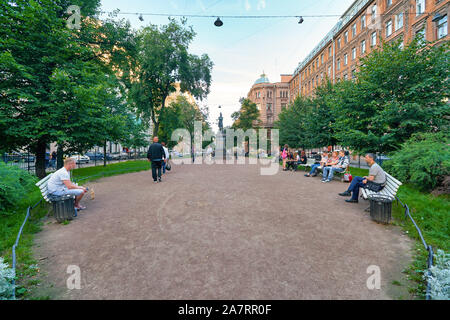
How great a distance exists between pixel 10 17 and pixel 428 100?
18.9 metres

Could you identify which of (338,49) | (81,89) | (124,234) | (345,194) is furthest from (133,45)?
(338,49)

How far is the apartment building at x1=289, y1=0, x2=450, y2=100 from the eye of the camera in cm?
1966

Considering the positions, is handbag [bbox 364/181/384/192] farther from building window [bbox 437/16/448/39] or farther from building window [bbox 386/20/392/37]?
building window [bbox 386/20/392/37]

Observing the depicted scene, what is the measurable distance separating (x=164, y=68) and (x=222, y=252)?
81.0 ft

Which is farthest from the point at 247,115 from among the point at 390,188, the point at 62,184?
the point at 62,184

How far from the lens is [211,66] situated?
90.1ft

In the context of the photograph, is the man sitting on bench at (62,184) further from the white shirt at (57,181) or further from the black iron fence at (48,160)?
the black iron fence at (48,160)

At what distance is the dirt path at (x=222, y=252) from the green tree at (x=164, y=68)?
20656 millimetres

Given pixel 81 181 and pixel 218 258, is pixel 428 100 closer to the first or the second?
pixel 218 258

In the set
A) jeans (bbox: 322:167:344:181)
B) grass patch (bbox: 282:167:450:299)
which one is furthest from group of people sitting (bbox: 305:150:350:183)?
grass patch (bbox: 282:167:450:299)

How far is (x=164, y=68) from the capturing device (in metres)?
23.6

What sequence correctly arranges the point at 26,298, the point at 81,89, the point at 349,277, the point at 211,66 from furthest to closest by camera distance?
the point at 211,66 → the point at 81,89 → the point at 349,277 → the point at 26,298

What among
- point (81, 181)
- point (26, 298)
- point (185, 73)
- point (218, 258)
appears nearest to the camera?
point (26, 298)

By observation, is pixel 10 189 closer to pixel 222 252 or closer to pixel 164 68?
pixel 222 252
